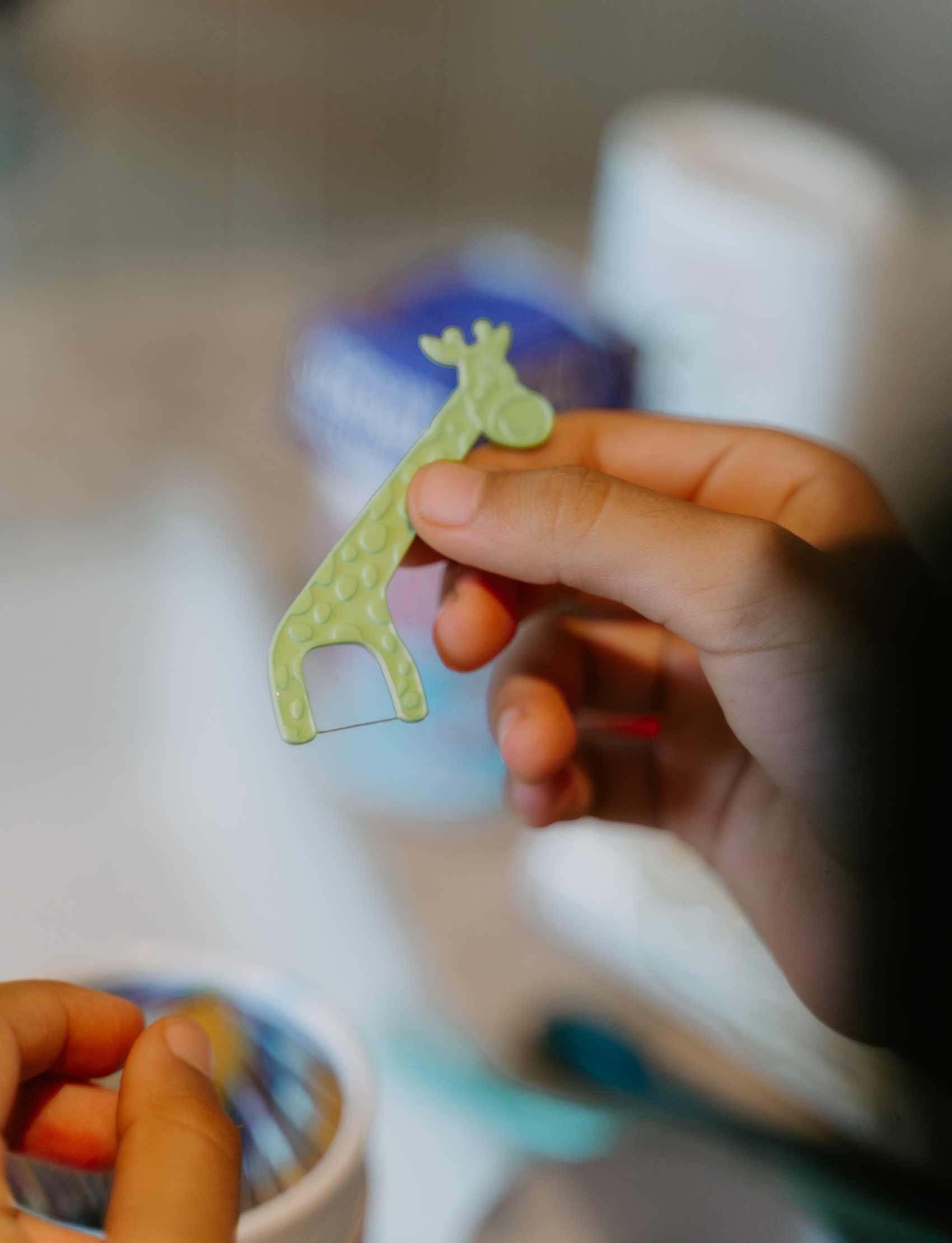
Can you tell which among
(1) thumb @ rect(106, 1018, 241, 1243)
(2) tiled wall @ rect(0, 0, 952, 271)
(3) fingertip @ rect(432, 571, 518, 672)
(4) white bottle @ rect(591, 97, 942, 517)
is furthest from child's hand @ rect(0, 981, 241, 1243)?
(2) tiled wall @ rect(0, 0, 952, 271)

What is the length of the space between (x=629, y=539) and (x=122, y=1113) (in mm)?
154

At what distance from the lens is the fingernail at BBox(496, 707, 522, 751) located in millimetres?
330

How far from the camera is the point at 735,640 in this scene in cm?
27

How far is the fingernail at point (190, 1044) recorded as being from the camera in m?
0.24

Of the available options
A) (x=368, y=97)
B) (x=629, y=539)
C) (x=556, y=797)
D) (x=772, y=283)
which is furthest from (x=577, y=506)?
(x=368, y=97)

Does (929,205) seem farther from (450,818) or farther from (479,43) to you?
(450,818)

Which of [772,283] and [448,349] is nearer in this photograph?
[448,349]

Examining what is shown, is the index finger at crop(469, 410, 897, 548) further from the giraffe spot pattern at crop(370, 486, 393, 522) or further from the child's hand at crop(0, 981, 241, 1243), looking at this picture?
the child's hand at crop(0, 981, 241, 1243)

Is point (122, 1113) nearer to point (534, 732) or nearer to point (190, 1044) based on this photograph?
point (190, 1044)

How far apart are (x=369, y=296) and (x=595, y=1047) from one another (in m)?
0.34

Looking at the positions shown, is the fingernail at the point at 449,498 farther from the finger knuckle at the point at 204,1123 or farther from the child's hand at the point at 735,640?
the finger knuckle at the point at 204,1123

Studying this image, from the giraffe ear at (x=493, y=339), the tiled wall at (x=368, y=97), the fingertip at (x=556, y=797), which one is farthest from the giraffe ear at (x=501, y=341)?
the tiled wall at (x=368, y=97)

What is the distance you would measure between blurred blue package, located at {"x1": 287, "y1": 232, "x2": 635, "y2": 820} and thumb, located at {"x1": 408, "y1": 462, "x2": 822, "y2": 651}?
0.09 m

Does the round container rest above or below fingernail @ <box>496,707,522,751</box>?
below
